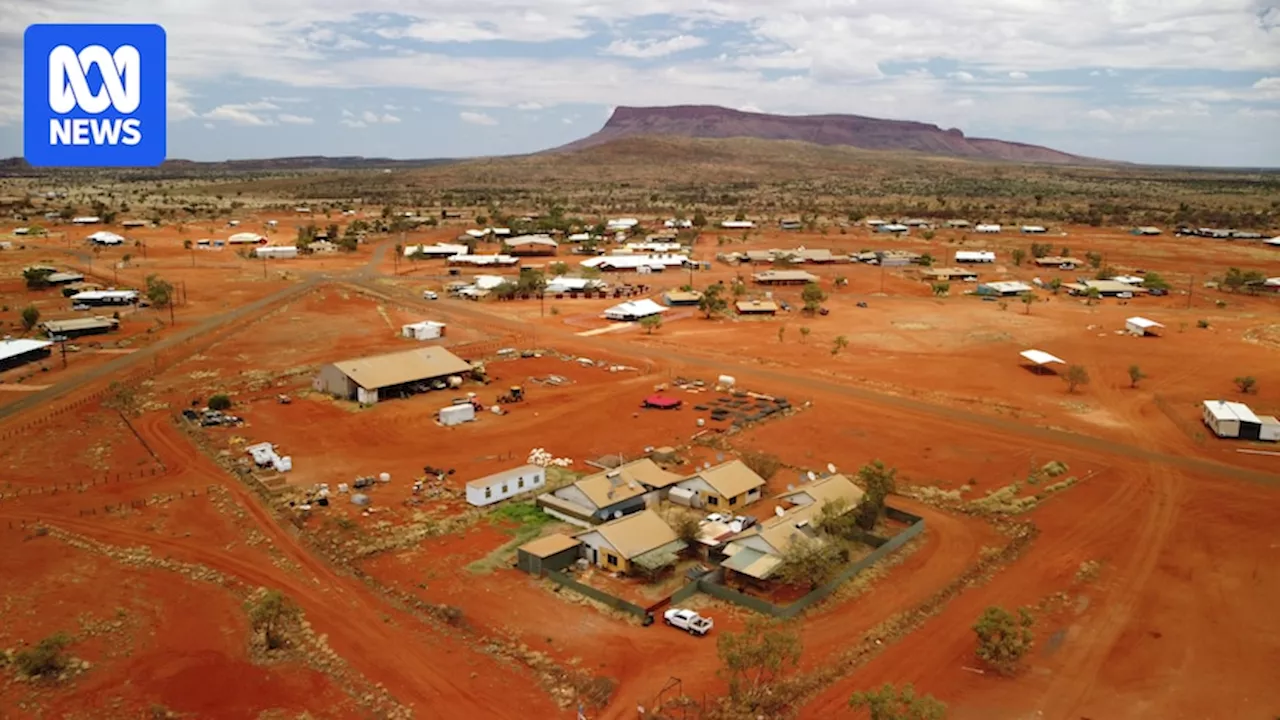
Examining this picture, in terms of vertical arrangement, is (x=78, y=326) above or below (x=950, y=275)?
below

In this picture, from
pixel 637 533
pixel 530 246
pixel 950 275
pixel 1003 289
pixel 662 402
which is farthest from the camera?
pixel 530 246

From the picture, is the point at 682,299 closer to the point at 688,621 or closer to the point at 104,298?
the point at 104,298

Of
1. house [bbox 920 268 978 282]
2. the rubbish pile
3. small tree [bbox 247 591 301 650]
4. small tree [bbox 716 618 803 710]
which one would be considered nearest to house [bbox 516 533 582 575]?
small tree [bbox 247 591 301 650]

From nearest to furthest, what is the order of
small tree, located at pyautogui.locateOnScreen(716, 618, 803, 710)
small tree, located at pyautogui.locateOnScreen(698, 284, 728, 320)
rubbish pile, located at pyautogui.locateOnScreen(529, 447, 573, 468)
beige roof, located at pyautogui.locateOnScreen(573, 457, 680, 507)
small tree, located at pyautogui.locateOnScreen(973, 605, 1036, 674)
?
small tree, located at pyautogui.locateOnScreen(716, 618, 803, 710), small tree, located at pyautogui.locateOnScreen(973, 605, 1036, 674), beige roof, located at pyautogui.locateOnScreen(573, 457, 680, 507), rubbish pile, located at pyautogui.locateOnScreen(529, 447, 573, 468), small tree, located at pyautogui.locateOnScreen(698, 284, 728, 320)

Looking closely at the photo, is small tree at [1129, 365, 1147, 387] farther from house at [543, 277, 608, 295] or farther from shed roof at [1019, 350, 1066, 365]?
house at [543, 277, 608, 295]

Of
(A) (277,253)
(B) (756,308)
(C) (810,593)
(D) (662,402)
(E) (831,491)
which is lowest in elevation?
(C) (810,593)

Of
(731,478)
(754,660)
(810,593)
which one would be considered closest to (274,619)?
(754,660)
